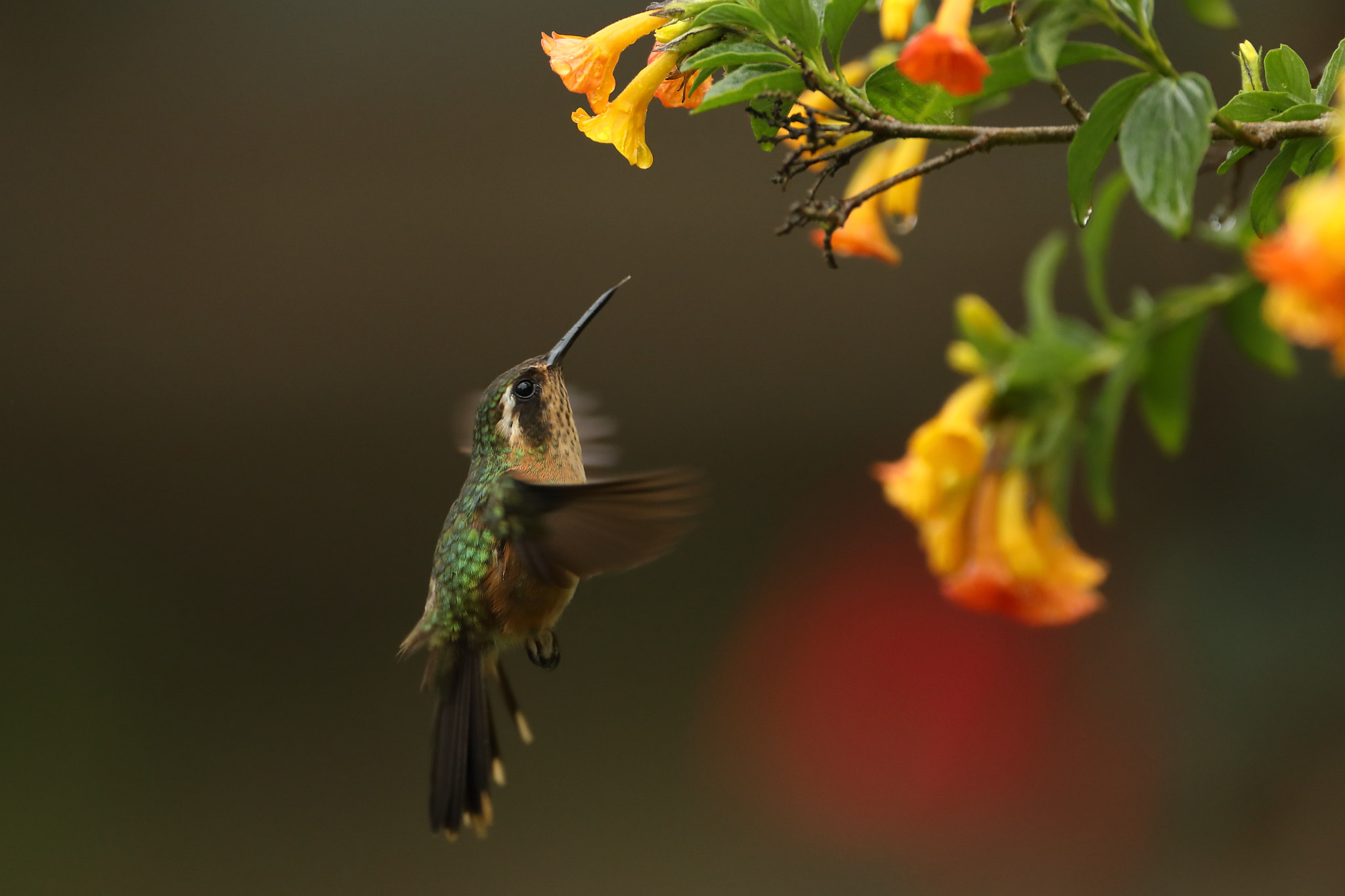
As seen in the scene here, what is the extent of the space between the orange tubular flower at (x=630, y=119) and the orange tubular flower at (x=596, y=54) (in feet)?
0.04

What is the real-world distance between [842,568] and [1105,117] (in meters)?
2.29

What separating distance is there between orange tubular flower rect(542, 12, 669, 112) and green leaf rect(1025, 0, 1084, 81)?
0.93 ft

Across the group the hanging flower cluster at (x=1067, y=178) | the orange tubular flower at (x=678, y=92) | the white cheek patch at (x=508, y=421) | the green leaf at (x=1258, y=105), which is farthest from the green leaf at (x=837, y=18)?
the white cheek patch at (x=508, y=421)

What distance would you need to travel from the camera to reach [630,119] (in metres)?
0.76

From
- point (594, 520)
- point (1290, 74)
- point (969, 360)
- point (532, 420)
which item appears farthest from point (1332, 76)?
point (532, 420)

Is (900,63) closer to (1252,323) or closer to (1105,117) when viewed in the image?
(1105,117)

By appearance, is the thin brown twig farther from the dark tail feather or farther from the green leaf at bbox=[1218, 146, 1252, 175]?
the dark tail feather

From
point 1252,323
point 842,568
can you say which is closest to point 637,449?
point 842,568

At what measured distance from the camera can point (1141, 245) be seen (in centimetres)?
309

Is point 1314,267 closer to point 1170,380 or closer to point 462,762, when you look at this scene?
point 1170,380

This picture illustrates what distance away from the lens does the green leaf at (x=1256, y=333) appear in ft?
2.26

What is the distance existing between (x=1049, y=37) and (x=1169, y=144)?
8 cm

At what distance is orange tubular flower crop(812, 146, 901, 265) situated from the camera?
34.9 inches

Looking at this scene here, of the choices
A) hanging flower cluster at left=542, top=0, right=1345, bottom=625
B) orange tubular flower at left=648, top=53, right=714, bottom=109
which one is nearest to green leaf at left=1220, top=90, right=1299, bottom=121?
hanging flower cluster at left=542, top=0, right=1345, bottom=625
